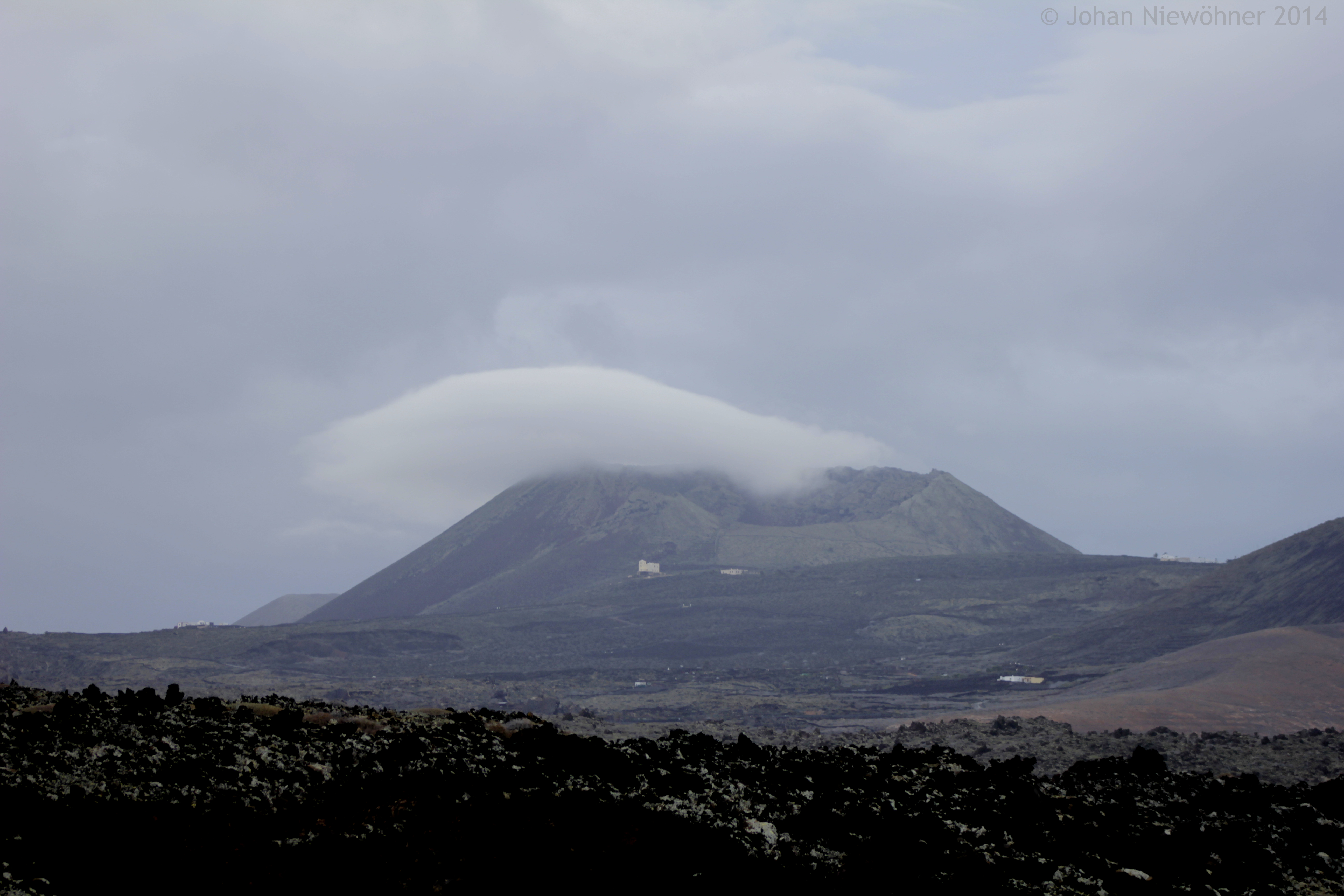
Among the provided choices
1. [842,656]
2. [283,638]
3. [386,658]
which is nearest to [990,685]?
[842,656]

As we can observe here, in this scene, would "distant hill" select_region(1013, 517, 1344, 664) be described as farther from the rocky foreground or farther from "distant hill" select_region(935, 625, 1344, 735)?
the rocky foreground

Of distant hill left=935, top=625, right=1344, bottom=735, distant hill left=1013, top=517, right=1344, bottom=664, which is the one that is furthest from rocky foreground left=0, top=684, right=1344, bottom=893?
distant hill left=1013, top=517, right=1344, bottom=664

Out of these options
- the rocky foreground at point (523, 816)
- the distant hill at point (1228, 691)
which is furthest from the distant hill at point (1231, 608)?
the rocky foreground at point (523, 816)

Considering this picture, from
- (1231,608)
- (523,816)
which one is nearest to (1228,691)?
(1231,608)

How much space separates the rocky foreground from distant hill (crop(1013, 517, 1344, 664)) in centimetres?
10713

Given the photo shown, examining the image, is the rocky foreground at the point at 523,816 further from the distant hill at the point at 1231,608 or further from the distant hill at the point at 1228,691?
the distant hill at the point at 1231,608

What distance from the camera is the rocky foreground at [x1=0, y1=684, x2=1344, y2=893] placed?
10586mm

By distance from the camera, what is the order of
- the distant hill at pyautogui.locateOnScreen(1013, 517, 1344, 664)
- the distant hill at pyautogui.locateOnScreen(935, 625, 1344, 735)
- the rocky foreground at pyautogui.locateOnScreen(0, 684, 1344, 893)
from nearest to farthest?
the rocky foreground at pyautogui.locateOnScreen(0, 684, 1344, 893)
the distant hill at pyautogui.locateOnScreen(935, 625, 1344, 735)
the distant hill at pyautogui.locateOnScreen(1013, 517, 1344, 664)

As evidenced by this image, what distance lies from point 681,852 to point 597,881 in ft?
4.41

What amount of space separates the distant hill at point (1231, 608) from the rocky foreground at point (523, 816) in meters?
107

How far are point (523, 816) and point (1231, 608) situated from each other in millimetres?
133151

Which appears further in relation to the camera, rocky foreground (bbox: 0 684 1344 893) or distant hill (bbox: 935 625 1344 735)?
distant hill (bbox: 935 625 1344 735)

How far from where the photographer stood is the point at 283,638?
14538cm

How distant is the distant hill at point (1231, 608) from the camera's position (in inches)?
4567
